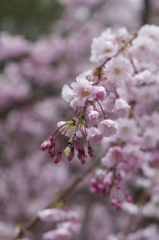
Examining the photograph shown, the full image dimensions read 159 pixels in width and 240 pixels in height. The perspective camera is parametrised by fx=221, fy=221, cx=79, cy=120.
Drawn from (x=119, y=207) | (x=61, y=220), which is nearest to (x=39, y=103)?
(x=61, y=220)

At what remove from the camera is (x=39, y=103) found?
4.18m

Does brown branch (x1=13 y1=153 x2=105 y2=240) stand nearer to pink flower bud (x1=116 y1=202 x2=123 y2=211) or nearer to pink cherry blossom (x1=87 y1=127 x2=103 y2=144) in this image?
pink flower bud (x1=116 y1=202 x2=123 y2=211)

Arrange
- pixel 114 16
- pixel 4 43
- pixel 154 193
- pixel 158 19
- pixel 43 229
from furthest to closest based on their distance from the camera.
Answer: pixel 114 16, pixel 158 19, pixel 4 43, pixel 43 229, pixel 154 193

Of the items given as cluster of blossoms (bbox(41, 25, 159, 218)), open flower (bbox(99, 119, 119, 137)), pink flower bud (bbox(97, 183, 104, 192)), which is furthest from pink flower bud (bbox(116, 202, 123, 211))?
open flower (bbox(99, 119, 119, 137))

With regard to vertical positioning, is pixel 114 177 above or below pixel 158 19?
below

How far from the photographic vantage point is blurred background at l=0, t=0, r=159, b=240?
394 cm

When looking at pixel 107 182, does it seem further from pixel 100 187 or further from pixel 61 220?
pixel 61 220

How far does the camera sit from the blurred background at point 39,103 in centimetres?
394

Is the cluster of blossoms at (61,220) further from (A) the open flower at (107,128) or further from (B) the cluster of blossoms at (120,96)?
(A) the open flower at (107,128)

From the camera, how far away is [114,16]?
239 inches

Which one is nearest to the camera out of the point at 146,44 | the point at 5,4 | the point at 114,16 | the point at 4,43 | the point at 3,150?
the point at 146,44

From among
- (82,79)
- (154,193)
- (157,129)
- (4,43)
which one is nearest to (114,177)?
(157,129)

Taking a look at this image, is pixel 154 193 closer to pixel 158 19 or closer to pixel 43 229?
pixel 43 229

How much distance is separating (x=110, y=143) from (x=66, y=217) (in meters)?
0.81
